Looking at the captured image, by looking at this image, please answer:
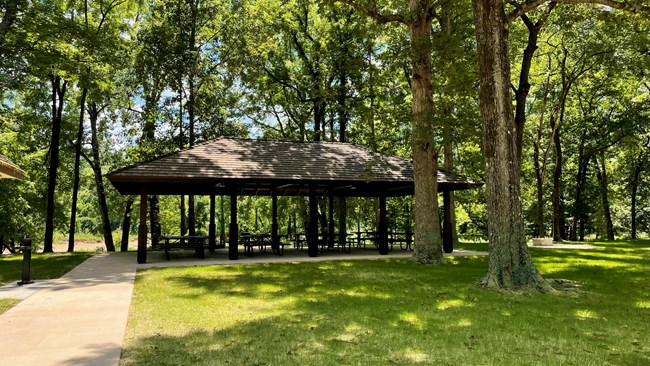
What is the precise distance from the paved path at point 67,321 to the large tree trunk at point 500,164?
21.7ft

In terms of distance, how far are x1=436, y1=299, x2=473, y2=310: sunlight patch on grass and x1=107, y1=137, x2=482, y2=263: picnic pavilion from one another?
22.6 feet

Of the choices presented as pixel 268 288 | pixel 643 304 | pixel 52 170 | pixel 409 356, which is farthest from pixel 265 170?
pixel 52 170

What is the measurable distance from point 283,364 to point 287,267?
8.42 metres

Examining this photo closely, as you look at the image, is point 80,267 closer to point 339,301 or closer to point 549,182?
point 339,301

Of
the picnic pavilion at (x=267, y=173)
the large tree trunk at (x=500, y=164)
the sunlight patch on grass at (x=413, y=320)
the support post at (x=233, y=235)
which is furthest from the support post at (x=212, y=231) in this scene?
the sunlight patch on grass at (x=413, y=320)

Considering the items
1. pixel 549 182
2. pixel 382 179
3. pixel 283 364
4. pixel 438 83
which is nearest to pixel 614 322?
pixel 283 364

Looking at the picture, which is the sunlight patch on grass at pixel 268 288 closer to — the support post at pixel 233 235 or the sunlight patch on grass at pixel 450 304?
the sunlight patch on grass at pixel 450 304

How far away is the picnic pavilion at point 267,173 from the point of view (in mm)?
13570

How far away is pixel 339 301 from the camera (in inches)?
293

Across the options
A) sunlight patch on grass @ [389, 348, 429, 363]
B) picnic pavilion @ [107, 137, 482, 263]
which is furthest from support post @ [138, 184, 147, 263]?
sunlight patch on grass @ [389, 348, 429, 363]

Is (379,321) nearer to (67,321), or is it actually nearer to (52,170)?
(67,321)

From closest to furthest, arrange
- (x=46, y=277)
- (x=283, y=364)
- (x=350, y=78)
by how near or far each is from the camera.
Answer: (x=283, y=364) → (x=46, y=277) → (x=350, y=78)

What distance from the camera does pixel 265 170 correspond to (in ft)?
48.8

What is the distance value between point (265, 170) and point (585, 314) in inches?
408
